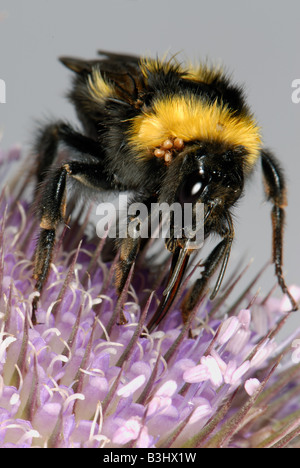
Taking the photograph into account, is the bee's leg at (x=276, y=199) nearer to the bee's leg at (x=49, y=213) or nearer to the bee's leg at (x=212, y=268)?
the bee's leg at (x=212, y=268)

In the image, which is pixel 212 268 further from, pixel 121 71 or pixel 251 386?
pixel 121 71

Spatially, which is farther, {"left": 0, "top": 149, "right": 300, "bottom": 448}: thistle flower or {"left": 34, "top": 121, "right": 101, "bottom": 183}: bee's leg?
{"left": 34, "top": 121, "right": 101, "bottom": 183}: bee's leg

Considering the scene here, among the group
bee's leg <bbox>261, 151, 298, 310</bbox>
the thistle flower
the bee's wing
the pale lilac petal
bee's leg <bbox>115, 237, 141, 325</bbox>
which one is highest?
the bee's wing

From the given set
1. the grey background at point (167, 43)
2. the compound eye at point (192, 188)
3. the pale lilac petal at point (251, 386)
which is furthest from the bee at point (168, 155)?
the grey background at point (167, 43)

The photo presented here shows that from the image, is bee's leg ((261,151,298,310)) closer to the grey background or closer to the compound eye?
the compound eye

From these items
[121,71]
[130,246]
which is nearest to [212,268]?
[130,246]

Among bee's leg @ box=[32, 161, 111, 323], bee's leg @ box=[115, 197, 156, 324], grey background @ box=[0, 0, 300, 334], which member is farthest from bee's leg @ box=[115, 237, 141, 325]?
grey background @ box=[0, 0, 300, 334]
